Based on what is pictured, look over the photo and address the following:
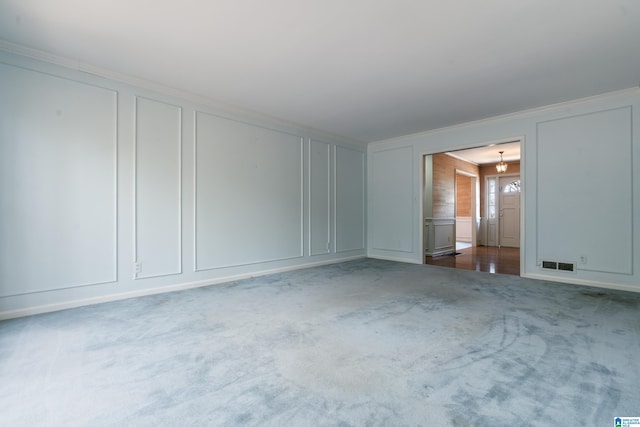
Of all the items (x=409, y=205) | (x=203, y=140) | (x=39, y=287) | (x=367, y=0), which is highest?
(x=367, y=0)

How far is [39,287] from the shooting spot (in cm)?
305

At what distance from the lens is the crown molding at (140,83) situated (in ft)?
9.73

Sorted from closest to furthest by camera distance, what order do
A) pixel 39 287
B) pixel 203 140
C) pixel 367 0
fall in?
pixel 367 0 → pixel 39 287 → pixel 203 140

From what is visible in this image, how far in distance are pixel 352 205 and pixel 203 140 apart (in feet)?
11.0

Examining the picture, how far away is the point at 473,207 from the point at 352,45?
7.92 metres

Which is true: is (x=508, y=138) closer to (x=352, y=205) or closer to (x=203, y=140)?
(x=352, y=205)

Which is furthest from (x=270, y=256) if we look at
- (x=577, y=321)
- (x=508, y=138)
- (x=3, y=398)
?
(x=508, y=138)

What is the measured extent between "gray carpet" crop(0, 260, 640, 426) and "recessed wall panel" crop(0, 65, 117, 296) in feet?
1.58

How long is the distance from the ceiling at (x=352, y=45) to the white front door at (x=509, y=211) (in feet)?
17.9

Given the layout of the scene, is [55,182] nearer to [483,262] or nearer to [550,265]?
[550,265]

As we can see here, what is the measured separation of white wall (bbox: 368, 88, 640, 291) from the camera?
3.98m

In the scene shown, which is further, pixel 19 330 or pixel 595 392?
pixel 19 330

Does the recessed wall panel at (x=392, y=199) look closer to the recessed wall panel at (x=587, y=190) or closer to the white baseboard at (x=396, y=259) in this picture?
the white baseboard at (x=396, y=259)

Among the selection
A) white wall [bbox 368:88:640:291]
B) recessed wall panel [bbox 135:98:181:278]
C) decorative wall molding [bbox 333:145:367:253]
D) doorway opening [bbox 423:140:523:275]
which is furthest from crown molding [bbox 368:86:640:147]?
recessed wall panel [bbox 135:98:181:278]
